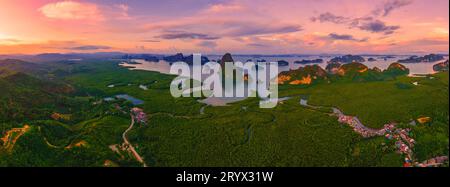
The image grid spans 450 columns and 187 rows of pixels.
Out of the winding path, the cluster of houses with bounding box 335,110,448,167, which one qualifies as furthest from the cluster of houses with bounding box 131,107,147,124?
the cluster of houses with bounding box 335,110,448,167

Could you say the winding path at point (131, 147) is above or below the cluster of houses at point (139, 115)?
below

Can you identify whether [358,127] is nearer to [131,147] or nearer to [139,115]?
[131,147]

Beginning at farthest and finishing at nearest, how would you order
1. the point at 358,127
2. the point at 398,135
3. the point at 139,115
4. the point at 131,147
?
the point at 139,115 → the point at 358,127 → the point at 398,135 → the point at 131,147

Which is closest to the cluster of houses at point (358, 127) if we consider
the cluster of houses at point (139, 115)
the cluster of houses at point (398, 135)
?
the cluster of houses at point (398, 135)

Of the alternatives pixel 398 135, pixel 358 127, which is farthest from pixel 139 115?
pixel 398 135

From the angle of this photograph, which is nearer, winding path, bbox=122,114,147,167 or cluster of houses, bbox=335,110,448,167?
cluster of houses, bbox=335,110,448,167

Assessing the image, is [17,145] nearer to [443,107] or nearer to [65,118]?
[65,118]

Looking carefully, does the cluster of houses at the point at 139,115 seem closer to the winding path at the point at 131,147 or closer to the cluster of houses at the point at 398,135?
the winding path at the point at 131,147

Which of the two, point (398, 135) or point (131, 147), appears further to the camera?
point (398, 135)

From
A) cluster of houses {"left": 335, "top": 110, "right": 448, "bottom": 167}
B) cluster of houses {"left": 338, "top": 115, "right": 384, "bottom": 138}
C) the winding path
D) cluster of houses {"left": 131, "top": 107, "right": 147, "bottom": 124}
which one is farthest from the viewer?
cluster of houses {"left": 131, "top": 107, "right": 147, "bottom": 124}

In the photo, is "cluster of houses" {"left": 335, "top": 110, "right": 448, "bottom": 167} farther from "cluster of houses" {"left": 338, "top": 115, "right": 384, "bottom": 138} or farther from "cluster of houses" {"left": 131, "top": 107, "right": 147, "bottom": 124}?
→ "cluster of houses" {"left": 131, "top": 107, "right": 147, "bottom": 124}

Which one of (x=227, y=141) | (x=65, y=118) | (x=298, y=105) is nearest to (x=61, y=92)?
(x=65, y=118)
